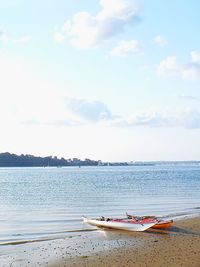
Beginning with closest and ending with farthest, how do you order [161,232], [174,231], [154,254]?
[154,254] → [161,232] → [174,231]

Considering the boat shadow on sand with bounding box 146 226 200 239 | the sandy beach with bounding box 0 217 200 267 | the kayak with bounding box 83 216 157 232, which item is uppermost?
the kayak with bounding box 83 216 157 232

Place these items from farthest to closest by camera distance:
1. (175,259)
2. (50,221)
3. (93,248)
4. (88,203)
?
1. (88,203)
2. (50,221)
3. (93,248)
4. (175,259)

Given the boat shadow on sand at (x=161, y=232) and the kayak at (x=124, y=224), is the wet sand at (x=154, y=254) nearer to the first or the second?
the boat shadow on sand at (x=161, y=232)

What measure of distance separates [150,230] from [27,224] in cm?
985

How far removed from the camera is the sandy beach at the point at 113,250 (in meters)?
19.0

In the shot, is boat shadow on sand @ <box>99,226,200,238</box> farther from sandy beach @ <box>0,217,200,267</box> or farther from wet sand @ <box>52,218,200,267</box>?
wet sand @ <box>52,218,200,267</box>

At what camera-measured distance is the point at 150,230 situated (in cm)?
2858

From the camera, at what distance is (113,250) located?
21.9m

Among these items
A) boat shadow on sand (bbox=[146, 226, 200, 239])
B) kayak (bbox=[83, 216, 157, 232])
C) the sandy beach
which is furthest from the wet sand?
kayak (bbox=[83, 216, 157, 232])

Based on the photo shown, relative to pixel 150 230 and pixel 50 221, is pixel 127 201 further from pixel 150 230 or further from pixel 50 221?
pixel 150 230

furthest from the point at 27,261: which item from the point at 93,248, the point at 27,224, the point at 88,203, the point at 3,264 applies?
the point at 88,203

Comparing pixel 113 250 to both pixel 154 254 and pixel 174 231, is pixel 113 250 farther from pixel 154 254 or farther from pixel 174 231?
pixel 174 231

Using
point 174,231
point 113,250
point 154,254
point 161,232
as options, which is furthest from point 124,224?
point 154,254

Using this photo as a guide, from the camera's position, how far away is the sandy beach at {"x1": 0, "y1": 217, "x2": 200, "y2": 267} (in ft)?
62.2
